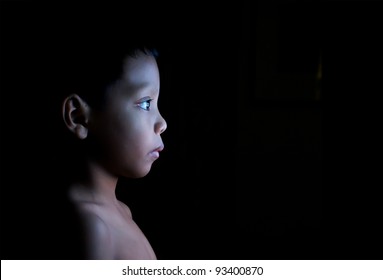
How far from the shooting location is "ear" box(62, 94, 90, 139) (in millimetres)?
597

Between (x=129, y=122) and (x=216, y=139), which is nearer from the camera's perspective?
(x=129, y=122)

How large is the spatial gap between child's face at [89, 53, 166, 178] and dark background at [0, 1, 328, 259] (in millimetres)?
95

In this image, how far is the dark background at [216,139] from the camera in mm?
822

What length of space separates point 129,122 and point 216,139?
68 centimetres

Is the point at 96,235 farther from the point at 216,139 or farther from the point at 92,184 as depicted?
the point at 216,139

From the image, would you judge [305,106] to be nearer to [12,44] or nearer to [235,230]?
[235,230]

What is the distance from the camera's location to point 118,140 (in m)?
0.61

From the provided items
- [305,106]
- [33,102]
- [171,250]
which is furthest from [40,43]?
[305,106]

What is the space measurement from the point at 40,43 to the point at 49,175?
9.2 inches

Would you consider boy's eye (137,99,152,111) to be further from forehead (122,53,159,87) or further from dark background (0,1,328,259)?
dark background (0,1,328,259)

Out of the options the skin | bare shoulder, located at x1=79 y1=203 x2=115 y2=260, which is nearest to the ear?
the skin

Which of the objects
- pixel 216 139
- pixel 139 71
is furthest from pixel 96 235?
pixel 216 139

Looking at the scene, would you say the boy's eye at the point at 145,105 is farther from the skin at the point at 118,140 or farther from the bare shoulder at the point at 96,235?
the bare shoulder at the point at 96,235
